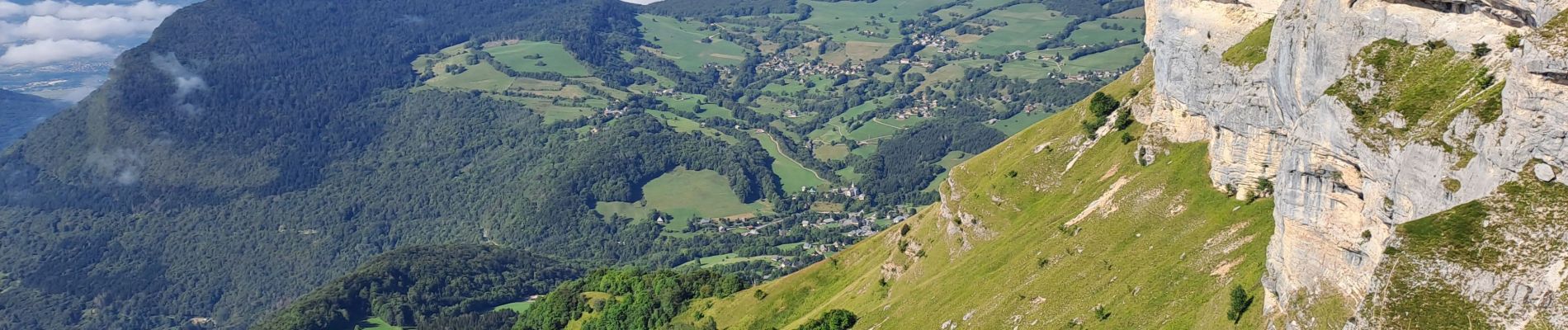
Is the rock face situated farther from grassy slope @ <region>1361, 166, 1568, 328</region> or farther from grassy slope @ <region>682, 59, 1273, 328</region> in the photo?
grassy slope @ <region>682, 59, 1273, 328</region>

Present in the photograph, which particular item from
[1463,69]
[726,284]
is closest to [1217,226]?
[1463,69]

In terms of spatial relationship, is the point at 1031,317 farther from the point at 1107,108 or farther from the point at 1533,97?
the point at 1533,97

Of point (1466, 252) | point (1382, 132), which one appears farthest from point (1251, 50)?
point (1466, 252)

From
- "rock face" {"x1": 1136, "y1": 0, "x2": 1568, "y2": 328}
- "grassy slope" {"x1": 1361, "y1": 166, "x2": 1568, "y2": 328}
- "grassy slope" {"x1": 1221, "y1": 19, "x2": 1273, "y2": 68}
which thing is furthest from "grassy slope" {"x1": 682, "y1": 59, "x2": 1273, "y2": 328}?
"grassy slope" {"x1": 1361, "y1": 166, "x2": 1568, "y2": 328}

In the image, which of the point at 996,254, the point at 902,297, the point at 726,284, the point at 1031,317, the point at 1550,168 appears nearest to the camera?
the point at 1550,168

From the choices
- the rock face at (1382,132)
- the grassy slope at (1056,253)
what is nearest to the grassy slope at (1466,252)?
the rock face at (1382,132)

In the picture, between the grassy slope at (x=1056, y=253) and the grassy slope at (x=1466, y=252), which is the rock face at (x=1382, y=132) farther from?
the grassy slope at (x=1056, y=253)
